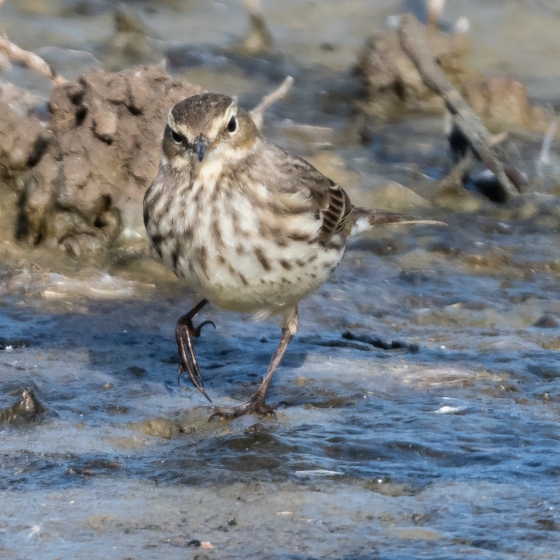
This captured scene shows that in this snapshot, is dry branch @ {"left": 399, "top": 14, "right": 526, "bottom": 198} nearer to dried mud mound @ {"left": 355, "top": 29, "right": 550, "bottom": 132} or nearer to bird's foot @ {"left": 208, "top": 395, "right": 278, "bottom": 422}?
dried mud mound @ {"left": 355, "top": 29, "right": 550, "bottom": 132}

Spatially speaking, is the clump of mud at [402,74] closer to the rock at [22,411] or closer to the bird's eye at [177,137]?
the bird's eye at [177,137]

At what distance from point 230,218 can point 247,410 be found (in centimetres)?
91

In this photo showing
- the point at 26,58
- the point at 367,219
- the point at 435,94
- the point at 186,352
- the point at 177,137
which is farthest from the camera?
the point at 435,94

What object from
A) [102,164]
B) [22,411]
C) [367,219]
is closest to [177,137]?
[22,411]

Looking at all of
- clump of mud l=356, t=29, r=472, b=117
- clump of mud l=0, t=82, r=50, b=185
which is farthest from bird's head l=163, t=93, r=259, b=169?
clump of mud l=356, t=29, r=472, b=117

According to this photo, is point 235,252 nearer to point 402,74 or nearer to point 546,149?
point 546,149

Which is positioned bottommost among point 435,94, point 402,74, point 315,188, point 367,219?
point 435,94

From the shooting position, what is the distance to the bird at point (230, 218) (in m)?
5.26

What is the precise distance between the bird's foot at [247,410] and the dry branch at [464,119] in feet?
14.7

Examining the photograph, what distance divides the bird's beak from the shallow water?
3.98 ft

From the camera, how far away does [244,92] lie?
1198cm

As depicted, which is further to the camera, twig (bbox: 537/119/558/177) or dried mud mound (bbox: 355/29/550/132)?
dried mud mound (bbox: 355/29/550/132)

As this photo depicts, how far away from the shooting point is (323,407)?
18.2 ft

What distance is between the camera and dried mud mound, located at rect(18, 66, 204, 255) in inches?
299
